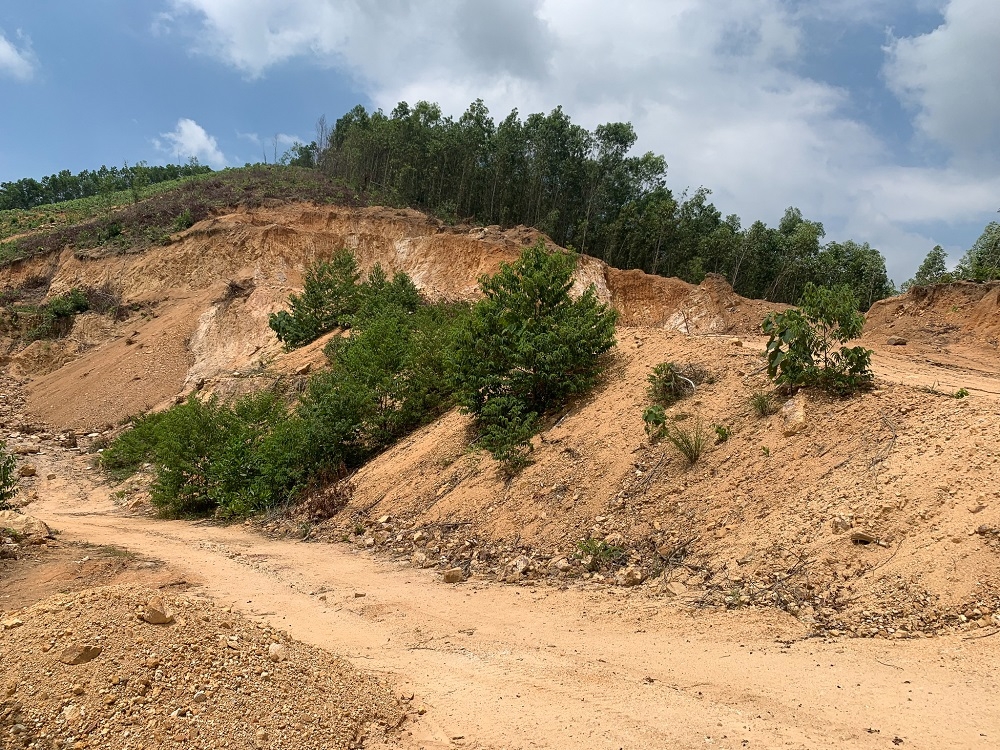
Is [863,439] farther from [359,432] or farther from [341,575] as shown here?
[359,432]

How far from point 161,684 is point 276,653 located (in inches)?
29.4

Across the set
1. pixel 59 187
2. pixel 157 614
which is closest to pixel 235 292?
pixel 157 614

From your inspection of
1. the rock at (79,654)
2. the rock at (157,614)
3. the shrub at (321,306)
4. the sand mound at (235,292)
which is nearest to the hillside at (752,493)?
the rock at (157,614)

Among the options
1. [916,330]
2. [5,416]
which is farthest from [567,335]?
[5,416]

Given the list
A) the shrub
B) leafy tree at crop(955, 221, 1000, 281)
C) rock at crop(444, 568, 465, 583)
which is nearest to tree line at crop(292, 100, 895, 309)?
leafy tree at crop(955, 221, 1000, 281)

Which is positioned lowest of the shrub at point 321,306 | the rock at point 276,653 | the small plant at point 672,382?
the rock at point 276,653

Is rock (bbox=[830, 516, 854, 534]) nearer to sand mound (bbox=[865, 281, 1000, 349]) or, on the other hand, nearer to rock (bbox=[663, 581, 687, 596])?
rock (bbox=[663, 581, 687, 596])

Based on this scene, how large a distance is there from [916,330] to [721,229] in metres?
24.9

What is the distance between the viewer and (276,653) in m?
4.05

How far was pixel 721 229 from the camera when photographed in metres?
37.9

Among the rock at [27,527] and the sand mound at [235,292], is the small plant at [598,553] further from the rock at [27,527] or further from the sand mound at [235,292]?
the sand mound at [235,292]

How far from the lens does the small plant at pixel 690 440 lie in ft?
25.7

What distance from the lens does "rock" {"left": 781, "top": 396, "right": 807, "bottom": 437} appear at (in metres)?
7.38

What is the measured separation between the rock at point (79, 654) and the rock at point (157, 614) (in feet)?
1.23
